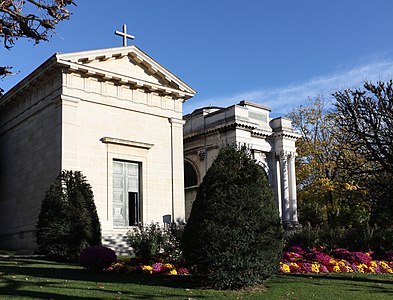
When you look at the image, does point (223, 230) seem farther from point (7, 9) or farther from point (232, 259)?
point (7, 9)

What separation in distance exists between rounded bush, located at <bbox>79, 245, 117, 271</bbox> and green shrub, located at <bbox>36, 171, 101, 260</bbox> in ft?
12.4

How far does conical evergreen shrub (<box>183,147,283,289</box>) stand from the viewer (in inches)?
498

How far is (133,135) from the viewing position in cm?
2609

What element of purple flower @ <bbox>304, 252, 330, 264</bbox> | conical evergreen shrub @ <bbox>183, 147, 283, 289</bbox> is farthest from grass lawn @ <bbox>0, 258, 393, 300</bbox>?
purple flower @ <bbox>304, 252, 330, 264</bbox>

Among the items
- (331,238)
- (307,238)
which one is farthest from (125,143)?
(331,238)

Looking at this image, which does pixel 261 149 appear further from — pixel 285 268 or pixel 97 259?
pixel 97 259

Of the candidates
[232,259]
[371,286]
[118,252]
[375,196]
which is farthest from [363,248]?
[232,259]

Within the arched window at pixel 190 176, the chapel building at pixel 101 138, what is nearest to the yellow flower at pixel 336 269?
the chapel building at pixel 101 138

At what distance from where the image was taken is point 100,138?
81.0 feet

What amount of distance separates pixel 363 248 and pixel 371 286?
9.20 m

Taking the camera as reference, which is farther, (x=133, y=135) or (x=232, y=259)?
(x=133, y=135)

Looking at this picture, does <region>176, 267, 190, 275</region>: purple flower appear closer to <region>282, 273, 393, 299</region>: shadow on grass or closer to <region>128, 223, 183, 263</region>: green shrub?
<region>128, 223, 183, 263</region>: green shrub

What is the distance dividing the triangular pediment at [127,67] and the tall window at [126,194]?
169 inches

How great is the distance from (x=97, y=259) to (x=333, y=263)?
347 inches
